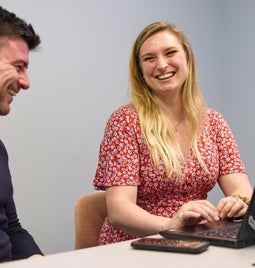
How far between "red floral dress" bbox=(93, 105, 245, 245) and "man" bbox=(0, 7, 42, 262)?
34 centimetres

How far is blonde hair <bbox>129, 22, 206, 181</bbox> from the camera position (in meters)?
1.70

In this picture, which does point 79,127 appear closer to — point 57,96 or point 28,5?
point 57,96

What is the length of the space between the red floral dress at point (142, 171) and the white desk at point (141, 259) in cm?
73

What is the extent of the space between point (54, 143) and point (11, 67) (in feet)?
2.43

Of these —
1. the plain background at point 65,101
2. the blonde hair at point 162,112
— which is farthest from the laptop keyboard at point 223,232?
the plain background at point 65,101

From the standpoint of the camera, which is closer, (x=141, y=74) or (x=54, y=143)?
(x=141, y=74)

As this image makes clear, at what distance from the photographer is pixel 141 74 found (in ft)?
6.21

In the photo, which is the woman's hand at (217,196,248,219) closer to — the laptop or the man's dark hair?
the laptop

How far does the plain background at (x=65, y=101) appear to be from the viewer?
212 centimetres

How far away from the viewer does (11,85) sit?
5.02ft

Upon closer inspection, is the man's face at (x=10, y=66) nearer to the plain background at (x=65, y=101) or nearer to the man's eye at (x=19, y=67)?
the man's eye at (x=19, y=67)

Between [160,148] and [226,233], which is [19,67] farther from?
[226,233]

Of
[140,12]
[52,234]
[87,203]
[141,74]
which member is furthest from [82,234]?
[140,12]

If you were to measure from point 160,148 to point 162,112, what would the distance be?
0.17 meters
